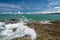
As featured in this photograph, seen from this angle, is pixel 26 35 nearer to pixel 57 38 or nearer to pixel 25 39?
pixel 25 39

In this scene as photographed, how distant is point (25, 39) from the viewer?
13008mm

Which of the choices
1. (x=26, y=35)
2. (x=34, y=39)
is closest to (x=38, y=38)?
(x=34, y=39)

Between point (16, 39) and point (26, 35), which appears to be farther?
point (26, 35)

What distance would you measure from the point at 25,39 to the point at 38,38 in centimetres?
91

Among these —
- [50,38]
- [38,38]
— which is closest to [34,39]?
[38,38]

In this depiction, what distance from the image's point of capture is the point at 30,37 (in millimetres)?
13648

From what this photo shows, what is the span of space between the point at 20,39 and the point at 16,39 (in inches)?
12.3

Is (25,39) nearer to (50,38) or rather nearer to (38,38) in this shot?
(38,38)

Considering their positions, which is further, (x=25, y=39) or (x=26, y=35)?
(x=26, y=35)

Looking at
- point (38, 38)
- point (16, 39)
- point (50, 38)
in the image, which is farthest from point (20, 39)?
point (50, 38)

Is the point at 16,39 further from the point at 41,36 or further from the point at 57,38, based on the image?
the point at 57,38

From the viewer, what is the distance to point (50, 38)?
13.3m

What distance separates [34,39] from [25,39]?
26.4 inches

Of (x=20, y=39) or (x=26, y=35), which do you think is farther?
(x=26, y=35)
